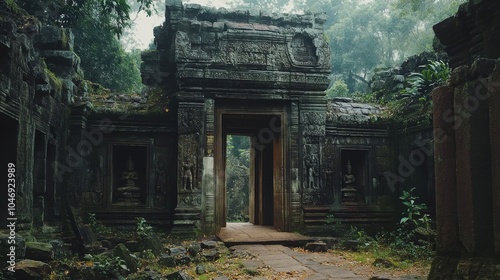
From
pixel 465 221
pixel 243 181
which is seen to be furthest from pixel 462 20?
pixel 243 181

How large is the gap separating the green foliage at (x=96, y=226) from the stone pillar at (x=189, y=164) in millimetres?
1463

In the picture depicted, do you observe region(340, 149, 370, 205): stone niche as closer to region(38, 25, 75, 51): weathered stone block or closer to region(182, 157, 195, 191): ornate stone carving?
region(182, 157, 195, 191): ornate stone carving

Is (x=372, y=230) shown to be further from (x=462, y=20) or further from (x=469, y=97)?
(x=469, y=97)

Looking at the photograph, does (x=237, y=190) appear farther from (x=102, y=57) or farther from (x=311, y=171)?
(x=311, y=171)

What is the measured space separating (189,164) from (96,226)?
7.75 feet

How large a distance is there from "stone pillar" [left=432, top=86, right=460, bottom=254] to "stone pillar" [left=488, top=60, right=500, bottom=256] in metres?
0.32

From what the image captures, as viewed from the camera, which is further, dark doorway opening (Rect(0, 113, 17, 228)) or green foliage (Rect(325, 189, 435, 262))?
green foliage (Rect(325, 189, 435, 262))

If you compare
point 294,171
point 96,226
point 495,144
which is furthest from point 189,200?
point 495,144

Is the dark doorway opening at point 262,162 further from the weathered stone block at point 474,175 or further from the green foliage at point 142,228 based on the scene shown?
the weathered stone block at point 474,175

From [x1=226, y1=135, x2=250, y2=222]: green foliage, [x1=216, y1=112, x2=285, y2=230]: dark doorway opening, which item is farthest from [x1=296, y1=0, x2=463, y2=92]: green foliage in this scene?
[x1=216, y1=112, x2=285, y2=230]: dark doorway opening

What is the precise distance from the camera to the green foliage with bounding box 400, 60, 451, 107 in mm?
11133

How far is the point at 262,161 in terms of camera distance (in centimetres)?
1361

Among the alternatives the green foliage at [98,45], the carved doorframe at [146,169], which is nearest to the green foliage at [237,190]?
the green foliage at [98,45]

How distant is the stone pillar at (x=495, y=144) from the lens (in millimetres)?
2705
